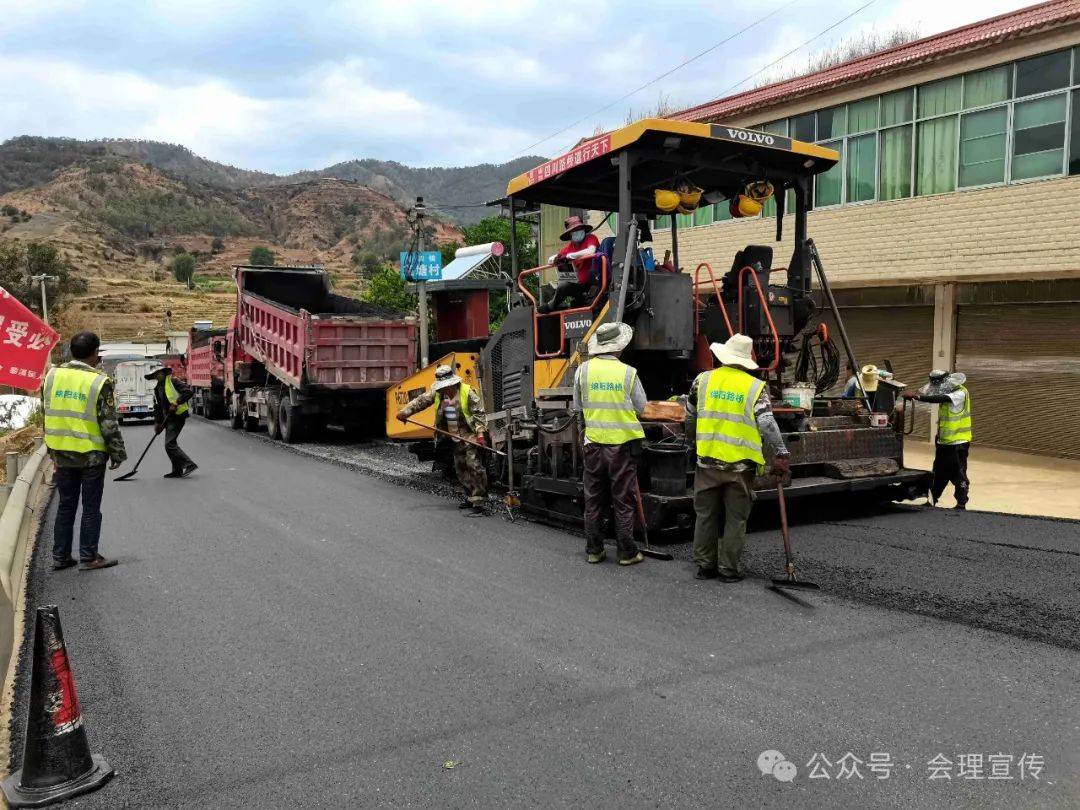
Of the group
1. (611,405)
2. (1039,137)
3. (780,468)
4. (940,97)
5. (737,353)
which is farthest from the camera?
(940,97)

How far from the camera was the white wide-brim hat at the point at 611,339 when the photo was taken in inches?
232

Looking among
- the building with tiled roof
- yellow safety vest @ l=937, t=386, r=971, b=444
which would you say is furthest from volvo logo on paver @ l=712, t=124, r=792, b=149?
the building with tiled roof

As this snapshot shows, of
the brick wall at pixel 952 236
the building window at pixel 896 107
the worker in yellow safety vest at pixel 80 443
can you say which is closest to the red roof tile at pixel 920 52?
the building window at pixel 896 107

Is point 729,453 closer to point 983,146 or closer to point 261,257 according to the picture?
point 983,146

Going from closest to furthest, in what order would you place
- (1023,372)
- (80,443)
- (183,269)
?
(80,443) → (1023,372) → (183,269)

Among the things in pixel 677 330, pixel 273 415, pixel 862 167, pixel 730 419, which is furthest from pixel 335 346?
pixel 730 419

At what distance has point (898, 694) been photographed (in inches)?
137

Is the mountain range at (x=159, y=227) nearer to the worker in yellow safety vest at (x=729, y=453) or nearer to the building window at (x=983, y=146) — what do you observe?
the building window at (x=983, y=146)

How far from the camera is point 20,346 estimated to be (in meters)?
5.29

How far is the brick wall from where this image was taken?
35.7 feet

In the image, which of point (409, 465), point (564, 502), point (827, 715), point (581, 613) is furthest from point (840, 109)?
point (827, 715)

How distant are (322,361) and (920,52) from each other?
10.3 meters

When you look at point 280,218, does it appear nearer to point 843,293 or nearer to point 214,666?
point 843,293

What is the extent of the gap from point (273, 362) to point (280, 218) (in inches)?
3798
